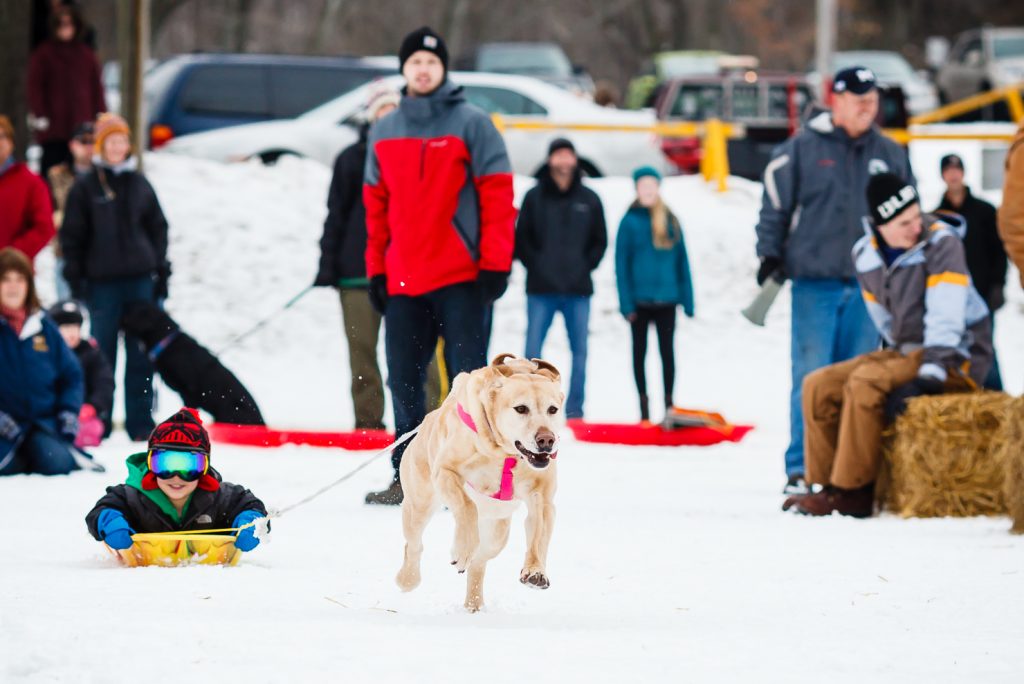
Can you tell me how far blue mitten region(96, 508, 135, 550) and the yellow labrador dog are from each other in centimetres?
133

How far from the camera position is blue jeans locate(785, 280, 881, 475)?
904 cm

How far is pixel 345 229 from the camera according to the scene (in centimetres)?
1006

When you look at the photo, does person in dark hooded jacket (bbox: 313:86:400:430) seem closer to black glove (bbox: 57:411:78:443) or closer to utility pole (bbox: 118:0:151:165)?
black glove (bbox: 57:411:78:443)

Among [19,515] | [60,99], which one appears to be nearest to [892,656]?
[19,515]

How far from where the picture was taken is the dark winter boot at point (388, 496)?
26.2 ft

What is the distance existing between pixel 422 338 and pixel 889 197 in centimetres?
230

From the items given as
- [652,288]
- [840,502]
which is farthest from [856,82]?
[652,288]

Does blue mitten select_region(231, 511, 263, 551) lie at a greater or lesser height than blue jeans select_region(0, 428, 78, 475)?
greater

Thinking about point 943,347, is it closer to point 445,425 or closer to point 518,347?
point 445,425

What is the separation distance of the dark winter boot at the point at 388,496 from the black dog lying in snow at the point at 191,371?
2858 mm

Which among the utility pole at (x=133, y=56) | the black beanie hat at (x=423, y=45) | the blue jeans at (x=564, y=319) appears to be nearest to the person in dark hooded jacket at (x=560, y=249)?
the blue jeans at (x=564, y=319)

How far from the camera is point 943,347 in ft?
26.4

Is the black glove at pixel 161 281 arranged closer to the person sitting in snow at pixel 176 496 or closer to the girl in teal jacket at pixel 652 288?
the girl in teal jacket at pixel 652 288

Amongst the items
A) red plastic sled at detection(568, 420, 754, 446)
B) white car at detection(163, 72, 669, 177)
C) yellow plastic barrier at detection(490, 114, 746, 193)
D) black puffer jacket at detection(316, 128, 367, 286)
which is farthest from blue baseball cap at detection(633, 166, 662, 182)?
yellow plastic barrier at detection(490, 114, 746, 193)
